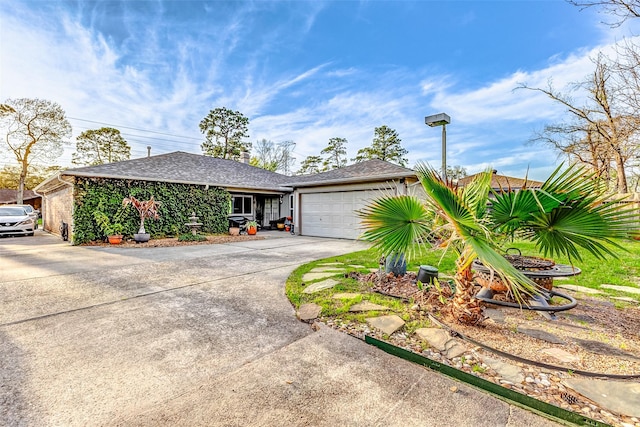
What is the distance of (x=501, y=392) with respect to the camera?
6.56ft

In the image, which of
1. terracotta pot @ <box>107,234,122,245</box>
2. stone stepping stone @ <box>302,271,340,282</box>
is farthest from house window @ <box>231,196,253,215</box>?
stone stepping stone @ <box>302,271,340,282</box>

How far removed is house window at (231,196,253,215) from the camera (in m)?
15.3

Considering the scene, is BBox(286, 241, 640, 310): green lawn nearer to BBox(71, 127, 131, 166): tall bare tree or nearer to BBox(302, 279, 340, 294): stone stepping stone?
BBox(302, 279, 340, 294): stone stepping stone

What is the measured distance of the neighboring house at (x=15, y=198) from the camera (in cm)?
3188

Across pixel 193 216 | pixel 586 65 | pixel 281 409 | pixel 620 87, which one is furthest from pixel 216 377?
pixel 586 65

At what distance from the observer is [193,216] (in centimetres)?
1180

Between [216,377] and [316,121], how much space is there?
793 inches

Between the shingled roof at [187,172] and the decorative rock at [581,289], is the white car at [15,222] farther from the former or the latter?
the decorative rock at [581,289]

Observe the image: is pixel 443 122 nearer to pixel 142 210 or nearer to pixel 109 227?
pixel 142 210

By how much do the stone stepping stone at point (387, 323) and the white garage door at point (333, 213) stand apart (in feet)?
25.5

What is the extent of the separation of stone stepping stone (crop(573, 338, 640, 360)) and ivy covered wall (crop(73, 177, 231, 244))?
12.4 m

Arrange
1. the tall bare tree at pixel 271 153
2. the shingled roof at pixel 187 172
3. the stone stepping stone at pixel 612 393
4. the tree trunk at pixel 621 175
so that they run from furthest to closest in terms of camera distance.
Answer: the tall bare tree at pixel 271 153 → the tree trunk at pixel 621 175 → the shingled roof at pixel 187 172 → the stone stepping stone at pixel 612 393

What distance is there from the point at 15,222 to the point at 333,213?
46.0 feet

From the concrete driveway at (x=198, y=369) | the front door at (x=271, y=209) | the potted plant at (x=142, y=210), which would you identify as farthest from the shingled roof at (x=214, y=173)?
the concrete driveway at (x=198, y=369)
